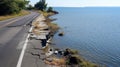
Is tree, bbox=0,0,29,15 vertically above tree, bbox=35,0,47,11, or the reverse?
tree, bbox=0,0,29,15

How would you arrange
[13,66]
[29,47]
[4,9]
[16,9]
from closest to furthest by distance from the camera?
[13,66], [29,47], [4,9], [16,9]

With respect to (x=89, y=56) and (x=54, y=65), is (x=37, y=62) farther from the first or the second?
(x=89, y=56)

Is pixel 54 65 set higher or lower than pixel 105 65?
higher

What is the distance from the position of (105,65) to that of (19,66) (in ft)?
32.7

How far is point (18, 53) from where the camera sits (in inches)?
612

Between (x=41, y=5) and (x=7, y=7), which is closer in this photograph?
(x=7, y=7)

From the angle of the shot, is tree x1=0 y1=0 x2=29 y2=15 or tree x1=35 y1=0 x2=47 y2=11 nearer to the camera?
tree x1=0 y1=0 x2=29 y2=15

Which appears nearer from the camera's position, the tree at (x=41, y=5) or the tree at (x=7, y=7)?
the tree at (x=7, y=7)

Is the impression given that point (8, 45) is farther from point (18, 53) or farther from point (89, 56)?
point (89, 56)

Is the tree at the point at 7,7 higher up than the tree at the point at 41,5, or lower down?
higher up

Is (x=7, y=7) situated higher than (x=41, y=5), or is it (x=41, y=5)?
(x=7, y=7)

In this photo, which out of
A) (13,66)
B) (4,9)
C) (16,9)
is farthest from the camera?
(16,9)

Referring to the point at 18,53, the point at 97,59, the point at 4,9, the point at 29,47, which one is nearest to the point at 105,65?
the point at 97,59

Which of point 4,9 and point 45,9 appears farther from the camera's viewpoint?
point 45,9
